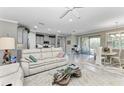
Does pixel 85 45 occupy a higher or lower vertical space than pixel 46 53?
higher

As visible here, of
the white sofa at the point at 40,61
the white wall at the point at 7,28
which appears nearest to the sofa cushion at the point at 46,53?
the white sofa at the point at 40,61

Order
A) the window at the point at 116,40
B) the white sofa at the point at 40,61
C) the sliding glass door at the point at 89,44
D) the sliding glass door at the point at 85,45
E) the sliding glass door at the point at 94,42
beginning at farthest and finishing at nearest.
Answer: the sliding glass door at the point at 85,45, the sliding glass door at the point at 89,44, the sliding glass door at the point at 94,42, the window at the point at 116,40, the white sofa at the point at 40,61

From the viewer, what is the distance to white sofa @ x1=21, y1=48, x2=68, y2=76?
354cm

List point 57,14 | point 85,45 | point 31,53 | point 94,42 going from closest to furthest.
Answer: point 57,14
point 31,53
point 94,42
point 85,45

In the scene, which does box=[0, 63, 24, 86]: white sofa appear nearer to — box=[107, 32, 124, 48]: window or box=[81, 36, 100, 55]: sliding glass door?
box=[107, 32, 124, 48]: window

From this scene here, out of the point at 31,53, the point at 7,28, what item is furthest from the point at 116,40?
the point at 7,28

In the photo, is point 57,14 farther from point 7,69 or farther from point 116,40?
point 116,40

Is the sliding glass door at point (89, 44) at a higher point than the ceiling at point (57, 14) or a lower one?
lower

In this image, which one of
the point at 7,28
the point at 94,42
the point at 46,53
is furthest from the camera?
the point at 94,42

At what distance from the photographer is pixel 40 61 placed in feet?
13.8

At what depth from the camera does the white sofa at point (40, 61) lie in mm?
3541

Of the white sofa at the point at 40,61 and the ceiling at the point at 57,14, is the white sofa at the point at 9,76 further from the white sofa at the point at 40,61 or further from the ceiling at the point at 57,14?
the ceiling at the point at 57,14
